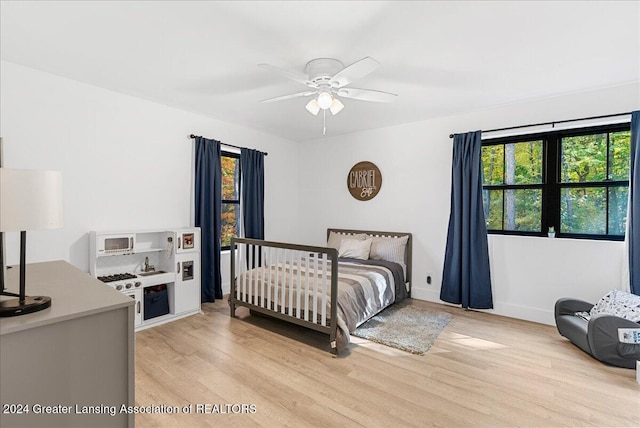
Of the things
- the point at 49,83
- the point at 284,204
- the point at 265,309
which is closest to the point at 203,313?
the point at 265,309

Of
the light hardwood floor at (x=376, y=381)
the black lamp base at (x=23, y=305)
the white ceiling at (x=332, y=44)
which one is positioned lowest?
the light hardwood floor at (x=376, y=381)

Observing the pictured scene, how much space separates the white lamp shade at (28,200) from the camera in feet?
3.06

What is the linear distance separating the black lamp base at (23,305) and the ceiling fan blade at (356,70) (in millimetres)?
2102

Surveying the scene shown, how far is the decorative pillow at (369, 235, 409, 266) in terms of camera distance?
421 centimetres

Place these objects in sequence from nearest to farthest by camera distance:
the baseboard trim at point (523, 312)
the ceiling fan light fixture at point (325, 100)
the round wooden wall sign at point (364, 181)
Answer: the ceiling fan light fixture at point (325, 100)
the baseboard trim at point (523, 312)
the round wooden wall sign at point (364, 181)

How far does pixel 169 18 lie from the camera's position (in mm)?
2033

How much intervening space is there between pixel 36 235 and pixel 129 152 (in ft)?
3.86

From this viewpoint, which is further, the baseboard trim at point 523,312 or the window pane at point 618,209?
Answer: the baseboard trim at point 523,312

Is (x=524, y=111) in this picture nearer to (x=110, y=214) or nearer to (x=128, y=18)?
(x=128, y=18)

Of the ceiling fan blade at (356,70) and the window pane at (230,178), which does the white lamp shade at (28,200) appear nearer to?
the ceiling fan blade at (356,70)

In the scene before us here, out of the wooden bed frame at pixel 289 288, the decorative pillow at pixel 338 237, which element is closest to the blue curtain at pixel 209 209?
the wooden bed frame at pixel 289 288

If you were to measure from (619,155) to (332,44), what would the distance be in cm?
316

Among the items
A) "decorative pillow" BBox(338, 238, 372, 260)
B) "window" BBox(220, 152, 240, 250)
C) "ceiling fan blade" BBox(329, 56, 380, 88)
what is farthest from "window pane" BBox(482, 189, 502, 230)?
"window" BBox(220, 152, 240, 250)

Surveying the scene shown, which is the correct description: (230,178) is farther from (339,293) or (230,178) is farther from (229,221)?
(339,293)
